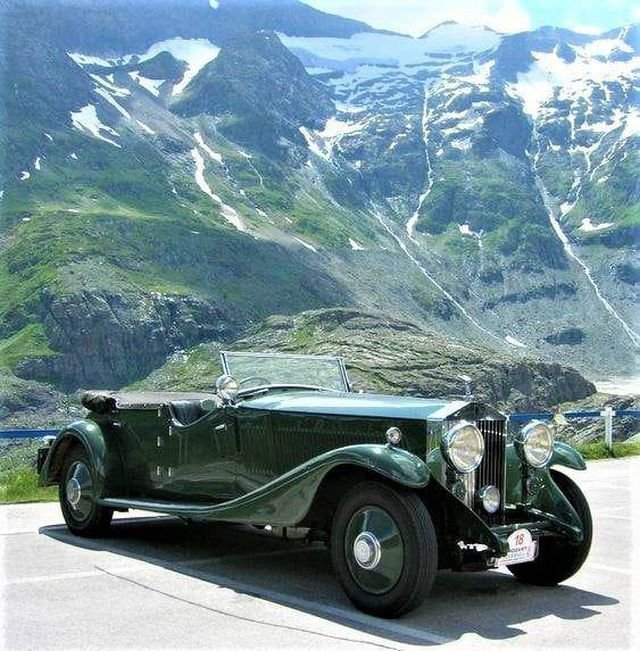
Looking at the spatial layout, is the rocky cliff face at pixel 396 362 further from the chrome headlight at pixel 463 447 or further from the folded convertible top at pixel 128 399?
the chrome headlight at pixel 463 447

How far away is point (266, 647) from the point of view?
5.48 meters

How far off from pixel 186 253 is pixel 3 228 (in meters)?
34.2

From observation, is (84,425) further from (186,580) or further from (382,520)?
(382,520)

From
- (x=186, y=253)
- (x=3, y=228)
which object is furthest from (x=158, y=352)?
(x=3, y=228)

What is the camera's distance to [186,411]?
28.1ft

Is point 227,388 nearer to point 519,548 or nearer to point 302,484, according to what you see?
point 302,484

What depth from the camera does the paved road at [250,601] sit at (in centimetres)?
570

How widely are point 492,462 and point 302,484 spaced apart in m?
1.47

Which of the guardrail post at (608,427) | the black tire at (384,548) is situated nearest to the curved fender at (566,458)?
the black tire at (384,548)

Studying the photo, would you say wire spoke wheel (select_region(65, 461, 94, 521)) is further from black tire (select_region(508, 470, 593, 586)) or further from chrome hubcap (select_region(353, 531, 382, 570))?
black tire (select_region(508, 470, 593, 586))

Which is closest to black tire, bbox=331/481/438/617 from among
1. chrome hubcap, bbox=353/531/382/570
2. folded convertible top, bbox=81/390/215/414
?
chrome hubcap, bbox=353/531/382/570

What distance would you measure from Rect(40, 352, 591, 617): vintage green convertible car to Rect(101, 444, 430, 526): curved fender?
11 mm

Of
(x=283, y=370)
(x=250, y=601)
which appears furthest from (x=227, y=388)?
(x=250, y=601)

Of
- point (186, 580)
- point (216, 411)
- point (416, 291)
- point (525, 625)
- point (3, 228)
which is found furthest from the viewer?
point (416, 291)
